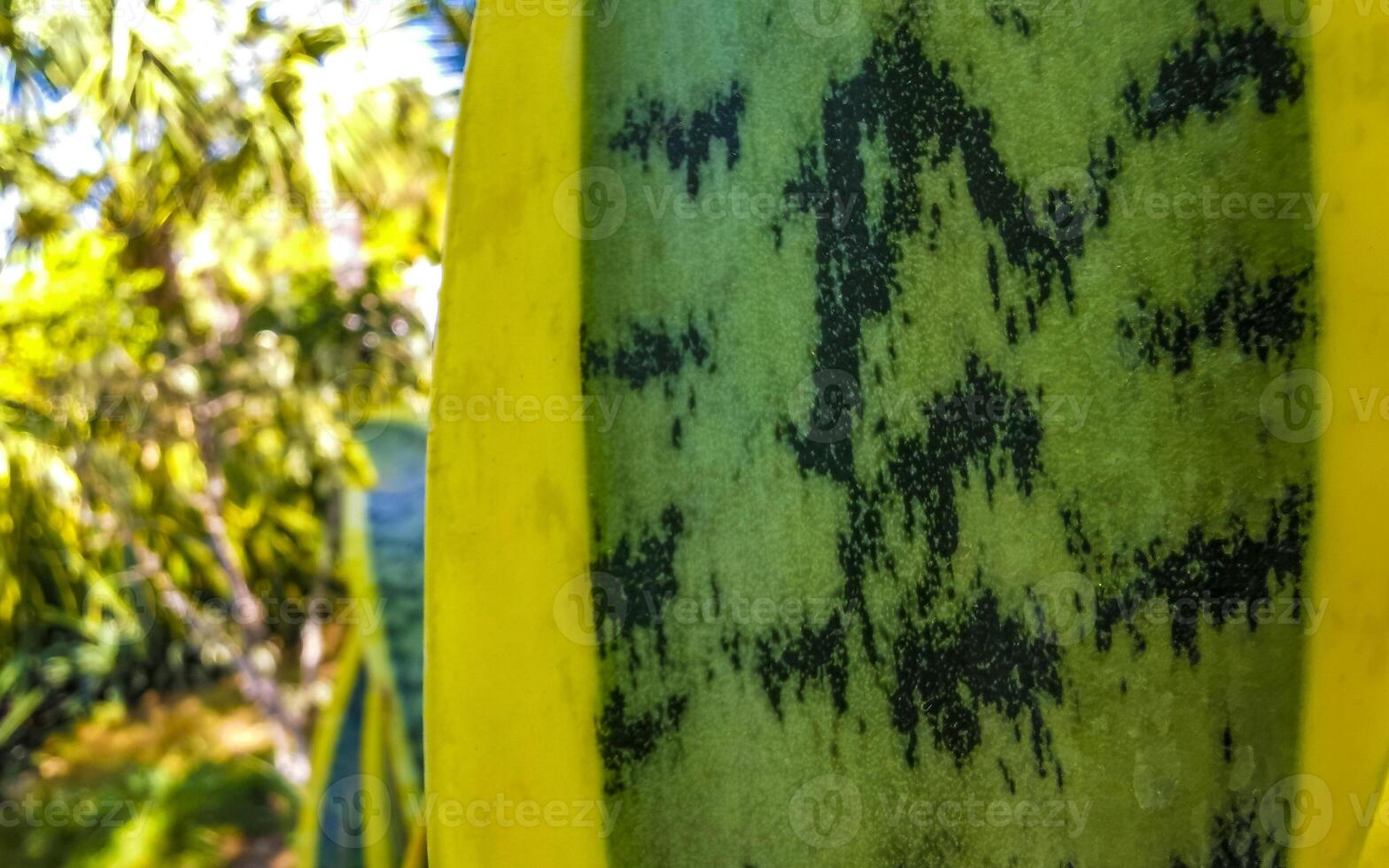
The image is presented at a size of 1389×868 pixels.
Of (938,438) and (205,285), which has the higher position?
(205,285)

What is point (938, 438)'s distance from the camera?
0.17 meters

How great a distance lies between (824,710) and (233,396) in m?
2.00

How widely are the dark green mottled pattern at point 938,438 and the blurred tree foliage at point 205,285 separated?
147 centimetres

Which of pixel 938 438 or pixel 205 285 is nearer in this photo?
pixel 938 438

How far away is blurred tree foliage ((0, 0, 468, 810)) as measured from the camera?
5.58ft

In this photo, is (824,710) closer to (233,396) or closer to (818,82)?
(818,82)

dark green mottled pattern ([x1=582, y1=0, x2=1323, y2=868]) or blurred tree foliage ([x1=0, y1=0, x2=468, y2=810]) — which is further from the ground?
blurred tree foliage ([x1=0, y1=0, x2=468, y2=810])

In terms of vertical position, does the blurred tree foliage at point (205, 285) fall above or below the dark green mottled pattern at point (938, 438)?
above

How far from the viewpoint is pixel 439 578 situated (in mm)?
155

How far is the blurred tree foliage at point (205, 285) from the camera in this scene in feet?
5.58

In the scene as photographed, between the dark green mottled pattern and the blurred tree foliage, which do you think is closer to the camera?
the dark green mottled pattern

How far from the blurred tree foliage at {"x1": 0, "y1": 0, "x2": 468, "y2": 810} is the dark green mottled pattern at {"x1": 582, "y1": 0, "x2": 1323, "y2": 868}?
4.81ft

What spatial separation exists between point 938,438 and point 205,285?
2283 mm

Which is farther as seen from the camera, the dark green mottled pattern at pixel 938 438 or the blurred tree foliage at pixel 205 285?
the blurred tree foliage at pixel 205 285
